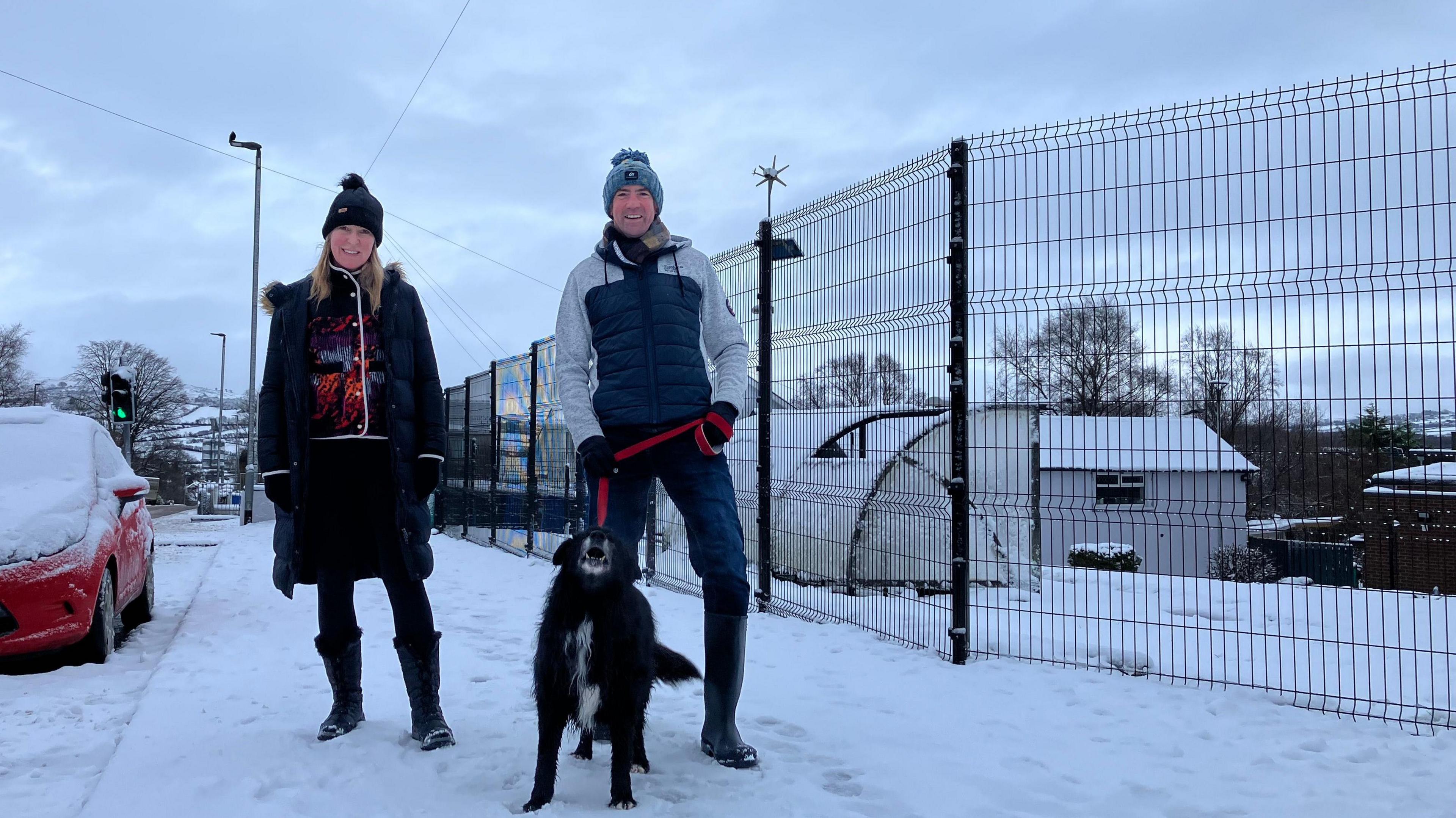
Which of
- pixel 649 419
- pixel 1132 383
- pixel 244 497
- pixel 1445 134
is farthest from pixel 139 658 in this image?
pixel 244 497

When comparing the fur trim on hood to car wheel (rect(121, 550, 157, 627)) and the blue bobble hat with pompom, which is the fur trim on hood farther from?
car wheel (rect(121, 550, 157, 627))

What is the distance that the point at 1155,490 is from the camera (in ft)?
13.5

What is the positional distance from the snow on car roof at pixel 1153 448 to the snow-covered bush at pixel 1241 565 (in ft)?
1.37

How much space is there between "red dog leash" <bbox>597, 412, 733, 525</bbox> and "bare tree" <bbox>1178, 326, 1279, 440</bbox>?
7.50ft

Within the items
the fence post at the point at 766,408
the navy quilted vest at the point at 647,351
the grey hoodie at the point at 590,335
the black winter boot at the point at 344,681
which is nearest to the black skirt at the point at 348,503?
the black winter boot at the point at 344,681

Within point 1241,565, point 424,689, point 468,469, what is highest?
point 468,469

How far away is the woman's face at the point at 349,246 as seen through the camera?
11.2 ft

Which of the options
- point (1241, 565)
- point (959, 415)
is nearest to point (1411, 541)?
point (1241, 565)

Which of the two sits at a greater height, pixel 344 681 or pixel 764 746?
pixel 344 681

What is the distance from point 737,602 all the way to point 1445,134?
3.28m

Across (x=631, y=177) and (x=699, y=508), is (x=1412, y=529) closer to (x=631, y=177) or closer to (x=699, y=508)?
(x=699, y=508)

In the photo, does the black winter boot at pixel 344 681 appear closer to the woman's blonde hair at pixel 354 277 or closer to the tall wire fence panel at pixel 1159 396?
the woman's blonde hair at pixel 354 277

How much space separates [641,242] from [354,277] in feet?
3.57

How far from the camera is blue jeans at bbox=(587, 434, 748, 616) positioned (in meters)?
3.20
